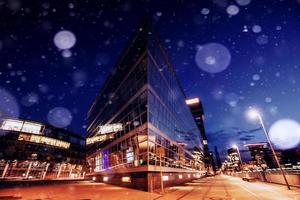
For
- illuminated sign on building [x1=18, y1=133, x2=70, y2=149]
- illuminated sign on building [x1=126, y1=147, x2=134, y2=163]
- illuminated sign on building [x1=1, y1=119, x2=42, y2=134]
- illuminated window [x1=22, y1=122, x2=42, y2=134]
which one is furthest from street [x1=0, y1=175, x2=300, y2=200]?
illuminated window [x1=22, y1=122, x2=42, y2=134]

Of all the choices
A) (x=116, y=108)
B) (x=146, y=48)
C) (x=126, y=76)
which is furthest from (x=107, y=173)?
(x=146, y=48)

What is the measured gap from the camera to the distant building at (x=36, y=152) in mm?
38625

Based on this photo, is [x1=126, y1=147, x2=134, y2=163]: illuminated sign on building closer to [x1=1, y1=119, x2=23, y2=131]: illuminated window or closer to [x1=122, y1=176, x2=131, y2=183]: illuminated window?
[x1=122, y1=176, x2=131, y2=183]: illuminated window

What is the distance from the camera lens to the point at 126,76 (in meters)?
29.3

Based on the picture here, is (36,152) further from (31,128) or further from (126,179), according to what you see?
(126,179)

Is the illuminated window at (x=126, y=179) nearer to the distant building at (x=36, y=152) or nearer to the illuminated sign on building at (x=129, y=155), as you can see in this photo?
the illuminated sign on building at (x=129, y=155)

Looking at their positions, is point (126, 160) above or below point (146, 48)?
below

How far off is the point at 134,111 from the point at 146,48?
8969mm

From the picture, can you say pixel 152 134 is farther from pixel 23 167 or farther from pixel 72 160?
pixel 72 160

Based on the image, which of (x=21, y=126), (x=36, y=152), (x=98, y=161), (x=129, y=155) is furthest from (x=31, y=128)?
(x=129, y=155)

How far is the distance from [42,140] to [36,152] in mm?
3091

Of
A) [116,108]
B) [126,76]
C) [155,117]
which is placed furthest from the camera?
[116,108]

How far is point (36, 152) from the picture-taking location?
43.1m

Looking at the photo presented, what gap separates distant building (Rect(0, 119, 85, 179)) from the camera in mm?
38625
